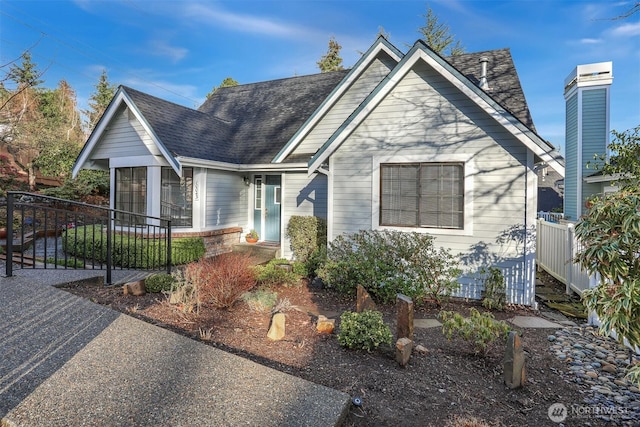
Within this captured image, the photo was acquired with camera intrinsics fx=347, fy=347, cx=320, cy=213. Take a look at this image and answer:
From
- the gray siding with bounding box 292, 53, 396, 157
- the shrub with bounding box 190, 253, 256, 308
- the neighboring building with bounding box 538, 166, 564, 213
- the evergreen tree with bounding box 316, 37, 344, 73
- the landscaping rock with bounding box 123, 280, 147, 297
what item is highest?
the evergreen tree with bounding box 316, 37, 344, 73

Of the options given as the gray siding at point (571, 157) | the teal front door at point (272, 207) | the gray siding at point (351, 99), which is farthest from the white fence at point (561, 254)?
the teal front door at point (272, 207)

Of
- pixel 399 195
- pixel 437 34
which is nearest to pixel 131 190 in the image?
pixel 399 195

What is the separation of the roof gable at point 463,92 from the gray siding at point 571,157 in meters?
8.02

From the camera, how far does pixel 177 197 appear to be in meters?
10.4

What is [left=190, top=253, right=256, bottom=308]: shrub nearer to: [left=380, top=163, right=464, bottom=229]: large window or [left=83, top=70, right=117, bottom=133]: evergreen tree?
[left=380, top=163, right=464, bottom=229]: large window

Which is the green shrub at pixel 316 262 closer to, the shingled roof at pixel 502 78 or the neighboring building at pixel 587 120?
the shingled roof at pixel 502 78

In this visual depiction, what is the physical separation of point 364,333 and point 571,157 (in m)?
13.3

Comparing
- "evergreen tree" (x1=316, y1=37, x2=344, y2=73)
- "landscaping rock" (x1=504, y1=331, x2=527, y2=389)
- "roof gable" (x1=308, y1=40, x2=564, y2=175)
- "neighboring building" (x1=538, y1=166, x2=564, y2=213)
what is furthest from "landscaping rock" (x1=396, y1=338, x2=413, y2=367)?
"neighboring building" (x1=538, y1=166, x2=564, y2=213)

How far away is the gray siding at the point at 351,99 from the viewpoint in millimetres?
9656

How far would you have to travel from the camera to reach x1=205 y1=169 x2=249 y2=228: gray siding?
1060cm

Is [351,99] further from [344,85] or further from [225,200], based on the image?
[225,200]

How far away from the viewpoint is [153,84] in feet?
112

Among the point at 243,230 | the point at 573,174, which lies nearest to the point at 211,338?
the point at 243,230

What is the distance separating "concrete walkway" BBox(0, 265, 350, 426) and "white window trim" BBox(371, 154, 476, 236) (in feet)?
16.0
